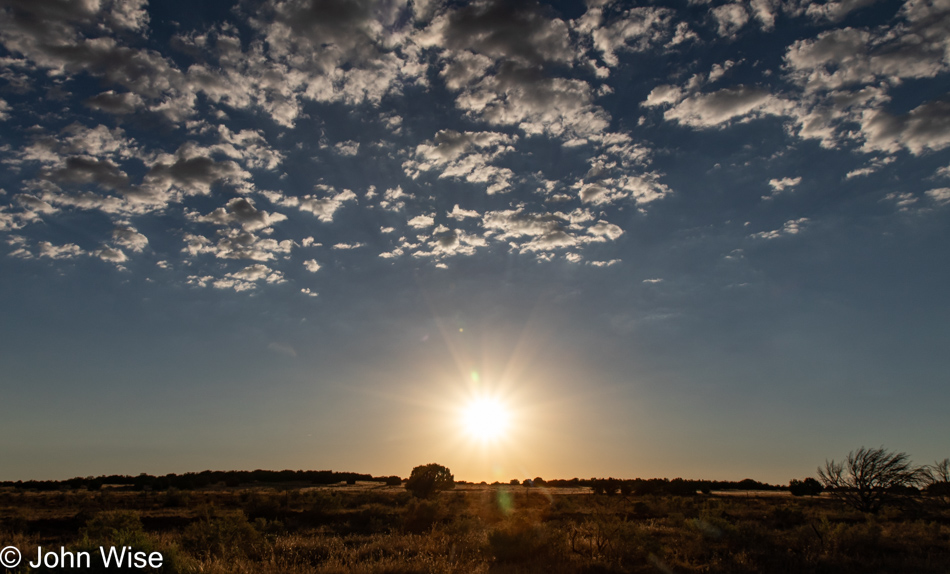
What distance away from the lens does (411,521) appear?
102 feet

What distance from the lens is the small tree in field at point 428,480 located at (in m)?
52.8

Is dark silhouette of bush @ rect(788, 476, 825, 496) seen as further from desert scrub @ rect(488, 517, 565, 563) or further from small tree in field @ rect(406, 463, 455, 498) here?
desert scrub @ rect(488, 517, 565, 563)

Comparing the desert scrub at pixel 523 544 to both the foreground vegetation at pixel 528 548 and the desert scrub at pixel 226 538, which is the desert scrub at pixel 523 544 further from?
the desert scrub at pixel 226 538

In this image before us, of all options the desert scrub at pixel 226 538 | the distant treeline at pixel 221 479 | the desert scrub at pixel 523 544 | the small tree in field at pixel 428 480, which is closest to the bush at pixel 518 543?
the desert scrub at pixel 523 544

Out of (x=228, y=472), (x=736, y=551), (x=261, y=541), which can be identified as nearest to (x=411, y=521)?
(x=261, y=541)

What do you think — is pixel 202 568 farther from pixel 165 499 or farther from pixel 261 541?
pixel 165 499

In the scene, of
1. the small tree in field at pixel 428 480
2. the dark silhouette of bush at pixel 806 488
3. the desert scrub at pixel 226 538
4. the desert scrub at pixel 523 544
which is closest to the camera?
the desert scrub at pixel 226 538

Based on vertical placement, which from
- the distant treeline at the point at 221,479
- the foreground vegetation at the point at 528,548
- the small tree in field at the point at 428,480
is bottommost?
the distant treeline at the point at 221,479

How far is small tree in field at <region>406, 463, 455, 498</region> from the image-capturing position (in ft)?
173

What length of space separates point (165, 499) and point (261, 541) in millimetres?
35756

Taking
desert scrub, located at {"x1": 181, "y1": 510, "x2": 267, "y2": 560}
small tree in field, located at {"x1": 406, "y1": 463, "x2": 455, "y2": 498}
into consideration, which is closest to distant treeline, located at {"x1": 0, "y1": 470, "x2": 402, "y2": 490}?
small tree in field, located at {"x1": 406, "y1": 463, "x2": 455, "y2": 498}

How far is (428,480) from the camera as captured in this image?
53.7 metres

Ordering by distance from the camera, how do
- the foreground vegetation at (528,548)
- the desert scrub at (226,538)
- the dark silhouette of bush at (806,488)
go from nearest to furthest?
the foreground vegetation at (528,548) → the desert scrub at (226,538) → the dark silhouette of bush at (806,488)

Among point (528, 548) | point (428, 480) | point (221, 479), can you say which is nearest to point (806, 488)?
point (428, 480)
